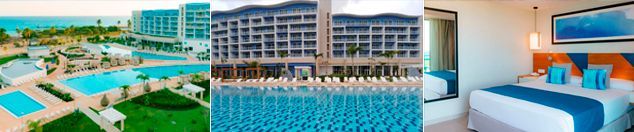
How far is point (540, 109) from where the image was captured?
2016 millimetres

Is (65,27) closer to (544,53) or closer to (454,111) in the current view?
(454,111)

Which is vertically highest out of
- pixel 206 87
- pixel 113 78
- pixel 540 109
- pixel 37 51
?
pixel 37 51

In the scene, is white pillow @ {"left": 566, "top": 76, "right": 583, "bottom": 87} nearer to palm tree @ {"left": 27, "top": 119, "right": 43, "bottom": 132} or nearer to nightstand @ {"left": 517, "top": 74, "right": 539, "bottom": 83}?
nightstand @ {"left": 517, "top": 74, "right": 539, "bottom": 83}

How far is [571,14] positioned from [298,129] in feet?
11.2

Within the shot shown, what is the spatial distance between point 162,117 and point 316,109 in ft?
6.85

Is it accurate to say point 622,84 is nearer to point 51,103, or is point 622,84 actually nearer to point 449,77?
point 449,77

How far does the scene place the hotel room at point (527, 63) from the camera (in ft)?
7.42

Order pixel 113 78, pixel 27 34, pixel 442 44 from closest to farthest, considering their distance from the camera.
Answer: pixel 27 34 < pixel 113 78 < pixel 442 44

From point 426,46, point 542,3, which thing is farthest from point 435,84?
point 542,3

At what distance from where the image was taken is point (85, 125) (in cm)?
232

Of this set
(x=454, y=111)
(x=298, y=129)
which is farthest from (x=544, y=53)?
(x=298, y=129)

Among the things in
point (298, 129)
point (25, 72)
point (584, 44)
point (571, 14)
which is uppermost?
point (571, 14)

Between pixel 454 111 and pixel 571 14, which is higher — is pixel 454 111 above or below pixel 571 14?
below

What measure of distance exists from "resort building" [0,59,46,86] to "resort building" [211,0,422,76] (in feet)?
13.9
